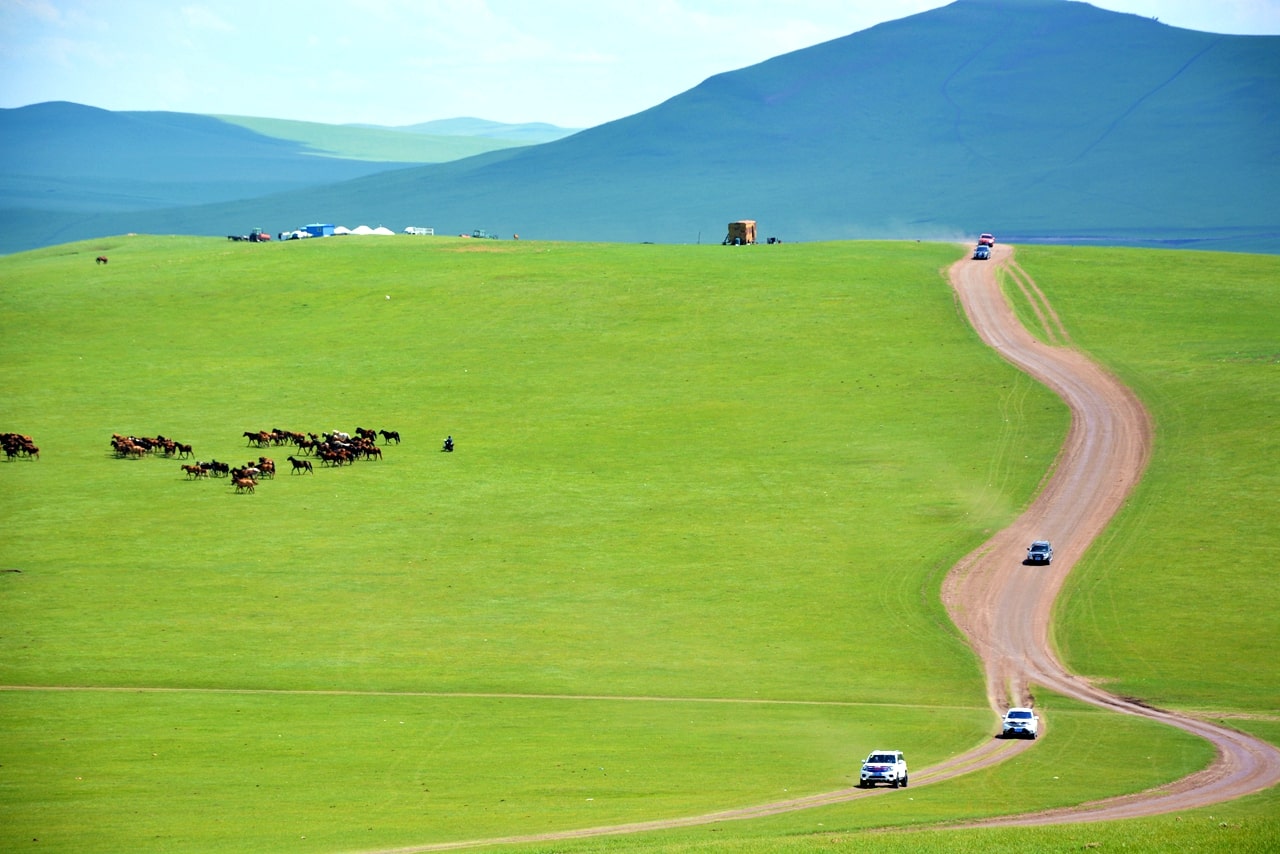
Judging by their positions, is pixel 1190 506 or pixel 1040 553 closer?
pixel 1040 553

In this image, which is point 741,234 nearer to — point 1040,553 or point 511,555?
point 1040,553

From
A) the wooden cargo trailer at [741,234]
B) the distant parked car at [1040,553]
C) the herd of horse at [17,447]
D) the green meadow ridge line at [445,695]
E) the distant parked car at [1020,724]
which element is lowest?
the green meadow ridge line at [445,695]

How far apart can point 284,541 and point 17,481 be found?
1771 centimetres

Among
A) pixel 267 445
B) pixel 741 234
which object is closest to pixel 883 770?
pixel 267 445

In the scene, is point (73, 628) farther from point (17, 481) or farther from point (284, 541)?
point (17, 481)

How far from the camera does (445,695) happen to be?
4447 centimetres

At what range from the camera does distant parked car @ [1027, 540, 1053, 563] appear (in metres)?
61.3

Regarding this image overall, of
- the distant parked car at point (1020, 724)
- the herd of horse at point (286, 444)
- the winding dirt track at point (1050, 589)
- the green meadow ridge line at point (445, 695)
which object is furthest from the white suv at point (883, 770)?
the herd of horse at point (286, 444)

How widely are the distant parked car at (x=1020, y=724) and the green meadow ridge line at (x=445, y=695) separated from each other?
324 centimetres

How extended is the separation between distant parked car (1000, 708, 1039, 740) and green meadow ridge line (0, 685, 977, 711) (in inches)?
128

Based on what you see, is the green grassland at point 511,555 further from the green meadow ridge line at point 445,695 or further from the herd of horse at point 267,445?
the herd of horse at point 267,445

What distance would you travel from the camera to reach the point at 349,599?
5509 cm

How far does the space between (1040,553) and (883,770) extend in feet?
92.7

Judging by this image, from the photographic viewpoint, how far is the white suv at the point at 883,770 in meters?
35.4
